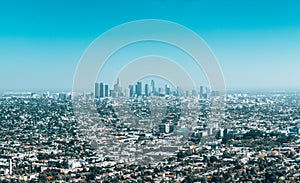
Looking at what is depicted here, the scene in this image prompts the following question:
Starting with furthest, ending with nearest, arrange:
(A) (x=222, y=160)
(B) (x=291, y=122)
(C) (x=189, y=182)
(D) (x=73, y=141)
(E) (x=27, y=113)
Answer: (E) (x=27, y=113), (B) (x=291, y=122), (D) (x=73, y=141), (A) (x=222, y=160), (C) (x=189, y=182)

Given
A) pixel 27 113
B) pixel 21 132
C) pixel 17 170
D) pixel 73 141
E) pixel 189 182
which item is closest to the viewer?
pixel 189 182

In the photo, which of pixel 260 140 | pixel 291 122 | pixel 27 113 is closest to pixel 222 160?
pixel 260 140

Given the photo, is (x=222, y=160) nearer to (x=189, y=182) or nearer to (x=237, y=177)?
(x=237, y=177)

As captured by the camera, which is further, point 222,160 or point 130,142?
point 130,142

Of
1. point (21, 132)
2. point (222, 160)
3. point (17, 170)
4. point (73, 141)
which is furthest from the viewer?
point (21, 132)

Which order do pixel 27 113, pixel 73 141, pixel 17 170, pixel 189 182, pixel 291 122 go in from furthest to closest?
pixel 27 113
pixel 291 122
pixel 73 141
pixel 17 170
pixel 189 182

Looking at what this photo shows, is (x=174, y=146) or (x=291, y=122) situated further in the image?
(x=291, y=122)

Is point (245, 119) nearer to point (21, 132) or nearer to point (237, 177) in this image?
point (21, 132)

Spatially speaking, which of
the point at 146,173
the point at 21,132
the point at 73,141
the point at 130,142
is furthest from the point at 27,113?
the point at 146,173
